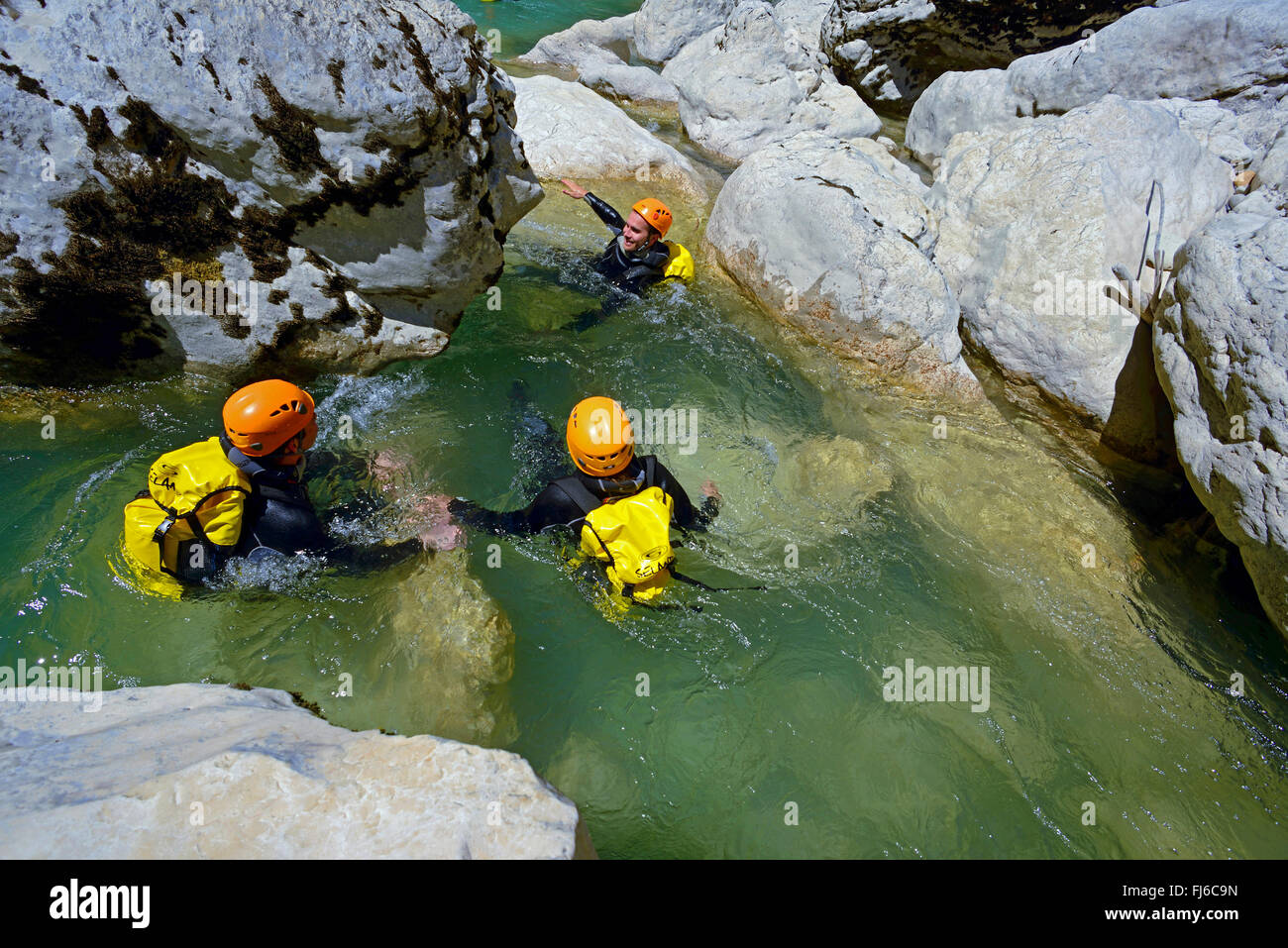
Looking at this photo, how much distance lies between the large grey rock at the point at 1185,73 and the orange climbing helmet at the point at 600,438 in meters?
7.36

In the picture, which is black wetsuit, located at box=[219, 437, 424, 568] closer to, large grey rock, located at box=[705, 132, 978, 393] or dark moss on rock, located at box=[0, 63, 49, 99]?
dark moss on rock, located at box=[0, 63, 49, 99]

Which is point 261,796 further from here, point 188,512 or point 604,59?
point 604,59

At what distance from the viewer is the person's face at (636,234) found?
686 cm

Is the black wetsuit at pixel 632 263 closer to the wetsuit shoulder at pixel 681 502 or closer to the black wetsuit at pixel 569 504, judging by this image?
the wetsuit shoulder at pixel 681 502

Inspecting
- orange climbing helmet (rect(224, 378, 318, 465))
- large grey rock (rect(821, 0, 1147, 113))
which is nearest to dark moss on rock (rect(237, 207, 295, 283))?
orange climbing helmet (rect(224, 378, 318, 465))

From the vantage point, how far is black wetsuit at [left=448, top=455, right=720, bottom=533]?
3.85 meters

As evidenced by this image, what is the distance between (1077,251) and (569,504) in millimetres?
5382

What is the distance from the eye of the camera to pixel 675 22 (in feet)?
48.8

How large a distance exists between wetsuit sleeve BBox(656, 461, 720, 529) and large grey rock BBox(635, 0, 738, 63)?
550 inches

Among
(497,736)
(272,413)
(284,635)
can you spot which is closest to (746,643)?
(497,736)

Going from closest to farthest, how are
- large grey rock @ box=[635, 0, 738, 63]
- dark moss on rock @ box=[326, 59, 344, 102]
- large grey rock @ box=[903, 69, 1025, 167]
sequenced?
dark moss on rock @ box=[326, 59, 344, 102] → large grey rock @ box=[903, 69, 1025, 167] → large grey rock @ box=[635, 0, 738, 63]

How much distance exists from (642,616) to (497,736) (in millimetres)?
1117

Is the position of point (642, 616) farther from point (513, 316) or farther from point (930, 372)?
point (930, 372)

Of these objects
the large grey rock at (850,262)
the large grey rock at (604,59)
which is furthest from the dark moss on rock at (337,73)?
the large grey rock at (604,59)
